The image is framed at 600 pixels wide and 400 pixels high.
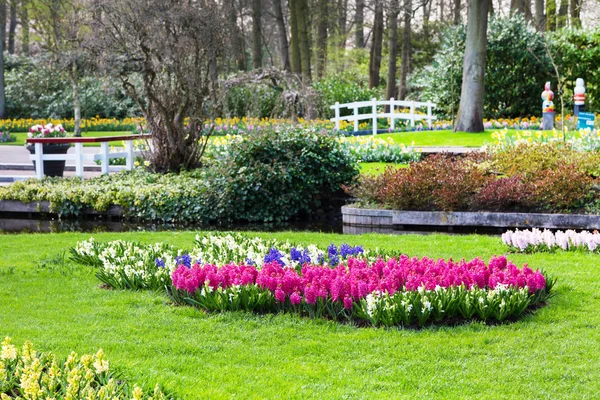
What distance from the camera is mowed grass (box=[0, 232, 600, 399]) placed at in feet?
15.1

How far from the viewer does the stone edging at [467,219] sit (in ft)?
36.0

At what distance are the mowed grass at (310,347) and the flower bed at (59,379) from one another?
0.25 metres

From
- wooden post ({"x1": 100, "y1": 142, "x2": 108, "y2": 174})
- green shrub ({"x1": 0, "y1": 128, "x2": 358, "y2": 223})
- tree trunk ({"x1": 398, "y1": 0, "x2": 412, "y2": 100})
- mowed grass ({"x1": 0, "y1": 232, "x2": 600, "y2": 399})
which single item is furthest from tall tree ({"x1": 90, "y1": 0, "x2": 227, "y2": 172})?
tree trunk ({"x1": 398, "y1": 0, "x2": 412, "y2": 100})

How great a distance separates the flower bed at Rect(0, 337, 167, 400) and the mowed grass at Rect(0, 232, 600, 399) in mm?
246

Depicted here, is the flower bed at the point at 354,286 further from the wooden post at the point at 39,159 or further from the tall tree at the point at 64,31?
the tall tree at the point at 64,31

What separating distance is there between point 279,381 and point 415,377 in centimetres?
78

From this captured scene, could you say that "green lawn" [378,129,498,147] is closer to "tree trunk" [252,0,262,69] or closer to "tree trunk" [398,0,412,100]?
"tree trunk" [252,0,262,69]

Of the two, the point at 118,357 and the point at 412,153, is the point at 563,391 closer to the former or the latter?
the point at 118,357

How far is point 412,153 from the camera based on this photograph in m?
16.5

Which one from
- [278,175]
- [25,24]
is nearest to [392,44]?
[25,24]

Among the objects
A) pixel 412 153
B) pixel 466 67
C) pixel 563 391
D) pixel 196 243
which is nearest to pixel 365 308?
pixel 563 391

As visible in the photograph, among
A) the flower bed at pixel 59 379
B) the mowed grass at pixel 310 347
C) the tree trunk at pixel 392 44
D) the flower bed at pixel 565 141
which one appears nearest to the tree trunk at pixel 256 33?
the tree trunk at pixel 392 44

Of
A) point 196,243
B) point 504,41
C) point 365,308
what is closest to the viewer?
point 365,308

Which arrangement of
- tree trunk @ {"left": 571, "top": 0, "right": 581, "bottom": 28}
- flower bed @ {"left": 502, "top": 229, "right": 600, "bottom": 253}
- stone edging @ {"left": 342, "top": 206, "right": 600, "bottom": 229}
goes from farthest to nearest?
1. tree trunk @ {"left": 571, "top": 0, "right": 581, "bottom": 28}
2. stone edging @ {"left": 342, "top": 206, "right": 600, "bottom": 229}
3. flower bed @ {"left": 502, "top": 229, "right": 600, "bottom": 253}
